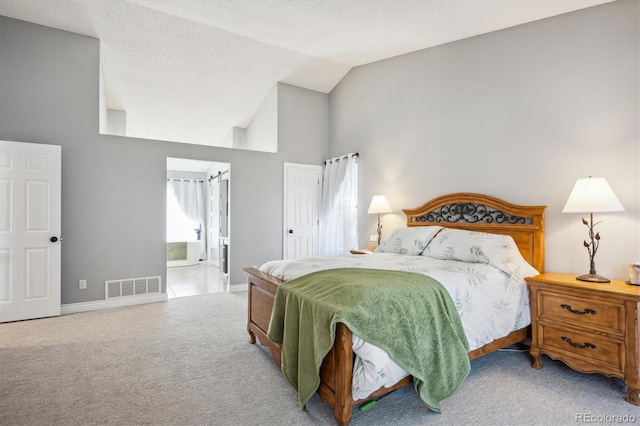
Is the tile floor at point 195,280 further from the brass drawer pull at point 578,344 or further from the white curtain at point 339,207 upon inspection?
the brass drawer pull at point 578,344

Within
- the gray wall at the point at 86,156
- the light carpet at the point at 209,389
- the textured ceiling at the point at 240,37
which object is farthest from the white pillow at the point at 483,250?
the gray wall at the point at 86,156

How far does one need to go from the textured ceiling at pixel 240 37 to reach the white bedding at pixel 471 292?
2433 mm

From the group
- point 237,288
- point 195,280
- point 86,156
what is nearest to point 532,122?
point 237,288

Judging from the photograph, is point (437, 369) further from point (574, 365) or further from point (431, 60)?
point (431, 60)

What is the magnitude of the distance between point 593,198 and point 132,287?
5.12 meters

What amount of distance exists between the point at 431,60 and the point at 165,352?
4.39 metres

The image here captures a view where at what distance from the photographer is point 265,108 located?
602 cm

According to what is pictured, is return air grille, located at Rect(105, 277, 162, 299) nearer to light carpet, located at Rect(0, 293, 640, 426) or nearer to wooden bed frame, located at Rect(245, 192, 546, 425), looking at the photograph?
light carpet, located at Rect(0, 293, 640, 426)

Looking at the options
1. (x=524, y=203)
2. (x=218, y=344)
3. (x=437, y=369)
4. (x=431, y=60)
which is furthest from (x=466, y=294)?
(x=431, y=60)

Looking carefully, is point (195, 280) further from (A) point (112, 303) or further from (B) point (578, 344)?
(B) point (578, 344)

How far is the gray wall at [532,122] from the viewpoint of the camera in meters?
2.63

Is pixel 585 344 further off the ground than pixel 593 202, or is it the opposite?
pixel 593 202

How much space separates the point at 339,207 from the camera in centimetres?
552
